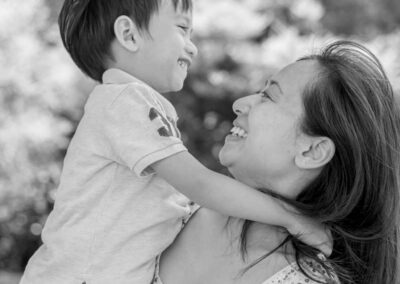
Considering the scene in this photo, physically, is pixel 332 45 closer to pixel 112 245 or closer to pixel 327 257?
pixel 327 257

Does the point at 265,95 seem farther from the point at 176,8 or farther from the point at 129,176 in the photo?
the point at 129,176

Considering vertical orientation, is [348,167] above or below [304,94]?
below

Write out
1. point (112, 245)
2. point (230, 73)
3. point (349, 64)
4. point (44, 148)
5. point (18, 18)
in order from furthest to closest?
1. point (230, 73)
2. point (44, 148)
3. point (18, 18)
4. point (349, 64)
5. point (112, 245)

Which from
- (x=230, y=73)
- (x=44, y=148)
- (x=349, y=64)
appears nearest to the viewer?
(x=349, y=64)

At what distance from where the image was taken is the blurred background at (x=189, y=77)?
13.9ft

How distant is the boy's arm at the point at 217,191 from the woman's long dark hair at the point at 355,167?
0.10m

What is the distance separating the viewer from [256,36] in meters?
5.77

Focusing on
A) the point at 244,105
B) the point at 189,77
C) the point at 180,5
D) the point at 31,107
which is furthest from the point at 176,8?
the point at 189,77

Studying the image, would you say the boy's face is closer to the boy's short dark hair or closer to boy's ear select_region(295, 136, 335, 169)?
the boy's short dark hair

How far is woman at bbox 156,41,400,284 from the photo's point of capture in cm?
186

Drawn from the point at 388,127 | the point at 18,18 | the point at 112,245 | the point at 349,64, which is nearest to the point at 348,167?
the point at 388,127

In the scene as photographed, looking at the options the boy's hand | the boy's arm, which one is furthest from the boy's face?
the boy's hand

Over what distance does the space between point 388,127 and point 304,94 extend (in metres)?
0.25

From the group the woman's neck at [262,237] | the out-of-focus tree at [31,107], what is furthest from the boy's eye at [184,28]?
the out-of-focus tree at [31,107]
